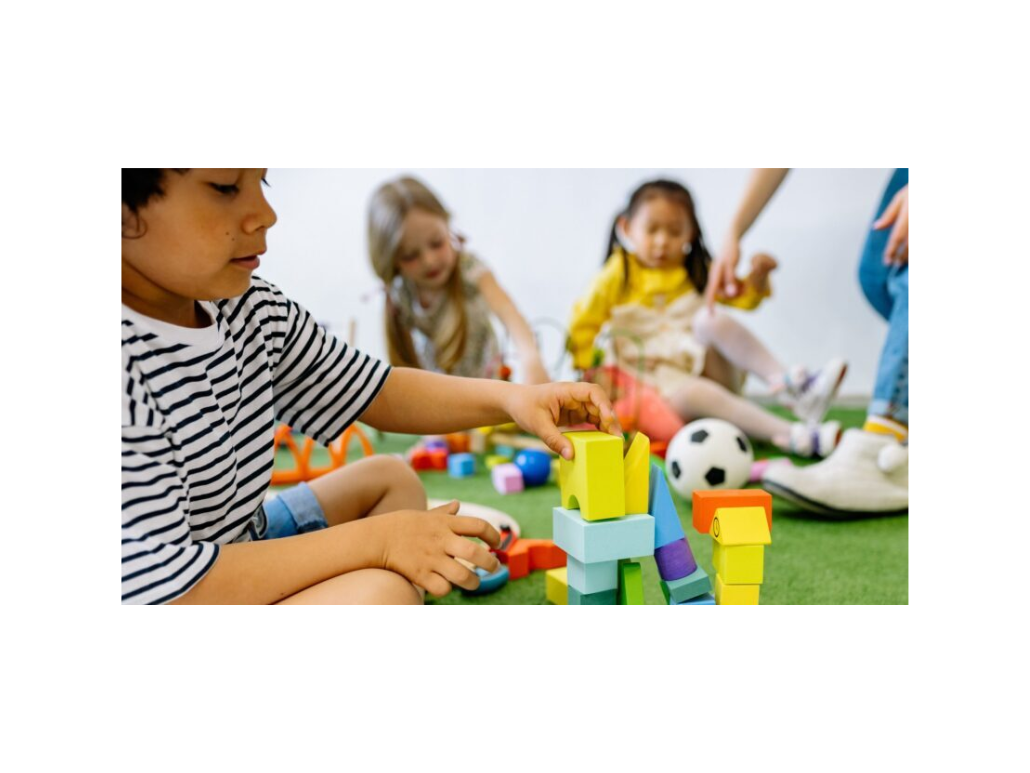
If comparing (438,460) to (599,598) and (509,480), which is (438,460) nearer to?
(509,480)

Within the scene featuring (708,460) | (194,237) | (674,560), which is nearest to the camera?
(194,237)

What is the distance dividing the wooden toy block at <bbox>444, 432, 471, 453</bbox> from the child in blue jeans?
1.17 meters

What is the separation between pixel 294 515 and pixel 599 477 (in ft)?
1.27

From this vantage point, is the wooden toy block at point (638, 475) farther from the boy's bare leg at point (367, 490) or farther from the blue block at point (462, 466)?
the blue block at point (462, 466)

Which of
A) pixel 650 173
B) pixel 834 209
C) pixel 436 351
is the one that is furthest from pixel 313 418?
pixel 834 209

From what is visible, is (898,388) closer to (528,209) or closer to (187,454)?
(187,454)

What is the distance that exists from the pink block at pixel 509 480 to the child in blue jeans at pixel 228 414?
73cm

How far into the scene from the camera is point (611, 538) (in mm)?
721

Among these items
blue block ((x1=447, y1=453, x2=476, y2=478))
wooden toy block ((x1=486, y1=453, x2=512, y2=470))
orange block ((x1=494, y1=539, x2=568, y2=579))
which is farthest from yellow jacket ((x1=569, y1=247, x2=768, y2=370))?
orange block ((x1=494, y1=539, x2=568, y2=579))

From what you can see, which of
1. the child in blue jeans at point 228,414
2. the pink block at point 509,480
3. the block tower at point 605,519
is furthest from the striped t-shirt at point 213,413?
the pink block at point 509,480

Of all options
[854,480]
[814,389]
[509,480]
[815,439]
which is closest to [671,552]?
[854,480]

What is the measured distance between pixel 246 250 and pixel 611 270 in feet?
5.58

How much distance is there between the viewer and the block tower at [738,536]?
746mm

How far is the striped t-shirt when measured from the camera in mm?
653
